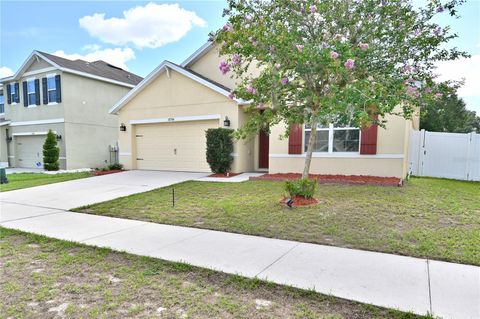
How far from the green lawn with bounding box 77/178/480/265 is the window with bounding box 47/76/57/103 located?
39.7ft

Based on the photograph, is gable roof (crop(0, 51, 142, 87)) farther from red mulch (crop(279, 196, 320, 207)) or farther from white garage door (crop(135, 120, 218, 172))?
red mulch (crop(279, 196, 320, 207))

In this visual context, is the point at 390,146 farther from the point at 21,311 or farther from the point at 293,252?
the point at 21,311

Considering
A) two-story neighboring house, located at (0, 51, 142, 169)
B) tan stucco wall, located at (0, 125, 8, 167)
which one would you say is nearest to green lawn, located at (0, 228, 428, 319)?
two-story neighboring house, located at (0, 51, 142, 169)

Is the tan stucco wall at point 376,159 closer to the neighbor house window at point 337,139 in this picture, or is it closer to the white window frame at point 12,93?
the neighbor house window at point 337,139

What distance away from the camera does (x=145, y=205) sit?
23.4 ft

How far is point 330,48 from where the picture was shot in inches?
211

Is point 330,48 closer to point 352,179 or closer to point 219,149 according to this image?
point 352,179

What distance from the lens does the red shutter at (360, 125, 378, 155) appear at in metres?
9.56

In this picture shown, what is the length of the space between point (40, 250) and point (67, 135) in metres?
14.0

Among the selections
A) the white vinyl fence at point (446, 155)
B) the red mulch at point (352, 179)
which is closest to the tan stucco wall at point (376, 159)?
the red mulch at point (352, 179)

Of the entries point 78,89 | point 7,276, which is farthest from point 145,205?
point 78,89

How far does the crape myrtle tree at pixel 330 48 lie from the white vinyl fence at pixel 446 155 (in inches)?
241

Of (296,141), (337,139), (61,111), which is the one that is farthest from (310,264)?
(61,111)

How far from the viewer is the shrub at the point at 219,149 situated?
11.3 metres
